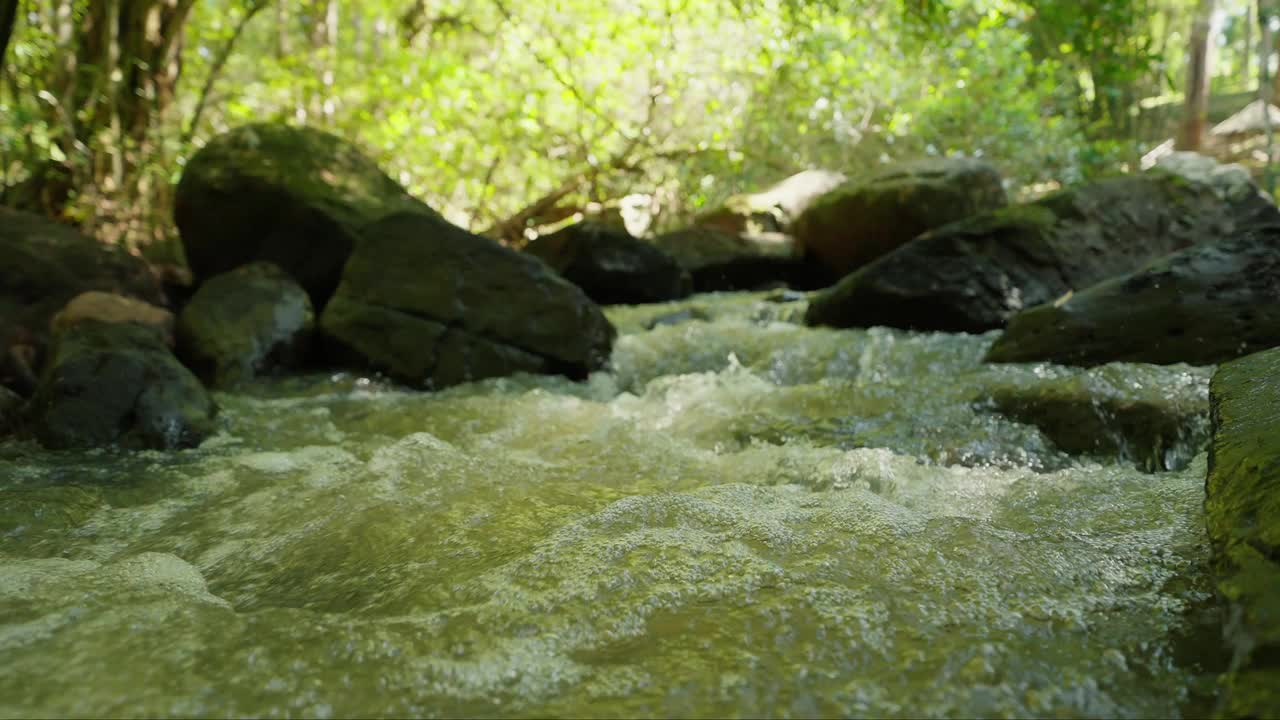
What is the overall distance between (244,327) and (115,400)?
1544mm

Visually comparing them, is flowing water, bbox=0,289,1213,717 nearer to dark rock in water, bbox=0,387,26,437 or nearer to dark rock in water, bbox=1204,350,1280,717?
dark rock in water, bbox=1204,350,1280,717

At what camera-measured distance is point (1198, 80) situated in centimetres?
1323

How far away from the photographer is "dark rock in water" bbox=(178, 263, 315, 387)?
4.27 metres

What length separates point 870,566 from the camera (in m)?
1.58

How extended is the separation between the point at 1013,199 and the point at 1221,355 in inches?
383

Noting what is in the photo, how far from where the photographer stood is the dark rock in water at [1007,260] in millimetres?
5105

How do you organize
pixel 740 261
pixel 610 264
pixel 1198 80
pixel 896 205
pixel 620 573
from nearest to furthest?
pixel 620 573
pixel 610 264
pixel 896 205
pixel 740 261
pixel 1198 80

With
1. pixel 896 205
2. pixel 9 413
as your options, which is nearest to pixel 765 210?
pixel 896 205

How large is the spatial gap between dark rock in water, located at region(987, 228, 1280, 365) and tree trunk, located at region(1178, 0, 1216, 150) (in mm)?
12083

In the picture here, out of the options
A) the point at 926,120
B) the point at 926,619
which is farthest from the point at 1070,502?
the point at 926,120

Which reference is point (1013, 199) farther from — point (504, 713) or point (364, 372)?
point (504, 713)

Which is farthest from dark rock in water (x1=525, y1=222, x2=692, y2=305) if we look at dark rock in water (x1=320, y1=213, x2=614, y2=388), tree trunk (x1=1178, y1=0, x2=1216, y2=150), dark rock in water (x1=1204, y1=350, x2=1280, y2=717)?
tree trunk (x1=1178, y1=0, x2=1216, y2=150)

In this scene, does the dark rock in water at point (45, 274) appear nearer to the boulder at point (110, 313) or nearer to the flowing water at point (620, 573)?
the boulder at point (110, 313)

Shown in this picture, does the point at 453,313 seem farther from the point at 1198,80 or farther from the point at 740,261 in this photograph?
the point at 1198,80
